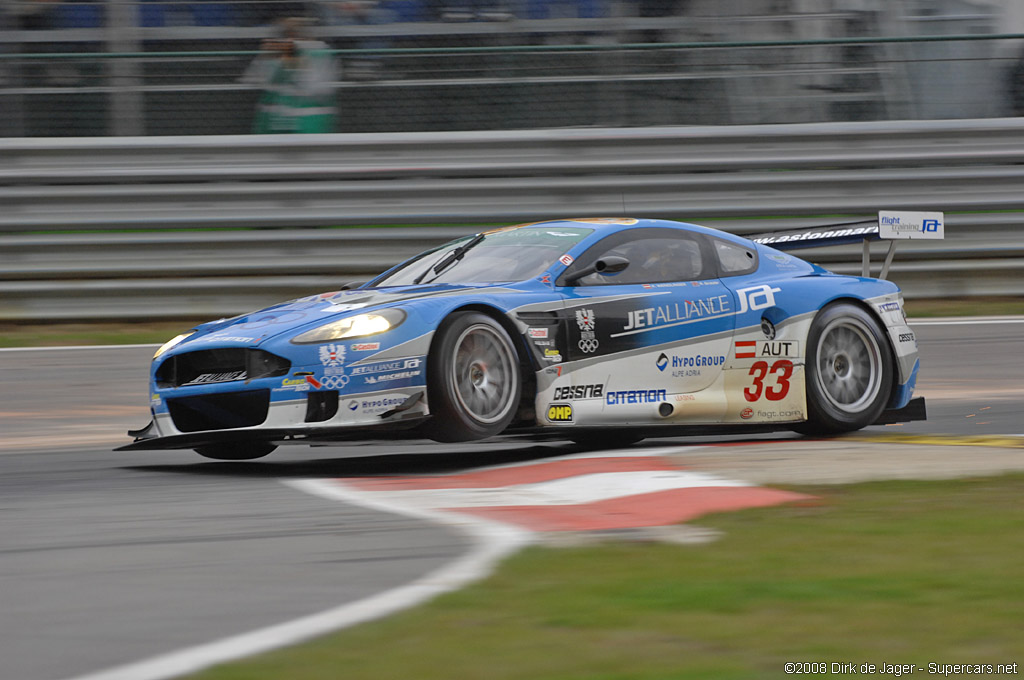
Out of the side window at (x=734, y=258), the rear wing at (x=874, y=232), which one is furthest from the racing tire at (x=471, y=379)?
the rear wing at (x=874, y=232)

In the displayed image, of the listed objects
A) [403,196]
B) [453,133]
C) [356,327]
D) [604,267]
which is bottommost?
[356,327]

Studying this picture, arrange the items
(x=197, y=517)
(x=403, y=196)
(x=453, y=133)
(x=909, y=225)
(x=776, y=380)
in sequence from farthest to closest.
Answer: (x=453, y=133) < (x=403, y=196) < (x=909, y=225) < (x=776, y=380) < (x=197, y=517)

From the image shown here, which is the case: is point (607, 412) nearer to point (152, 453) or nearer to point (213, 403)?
point (213, 403)

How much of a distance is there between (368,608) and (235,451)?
11.4ft

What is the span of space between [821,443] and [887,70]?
646 centimetres

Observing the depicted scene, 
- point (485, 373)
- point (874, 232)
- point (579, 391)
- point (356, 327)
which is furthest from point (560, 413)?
point (874, 232)

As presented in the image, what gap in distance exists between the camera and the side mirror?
6.81 meters

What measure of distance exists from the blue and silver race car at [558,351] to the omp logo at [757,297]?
0.04ft

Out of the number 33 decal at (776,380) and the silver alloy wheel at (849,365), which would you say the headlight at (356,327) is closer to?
the number 33 decal at (776,380)

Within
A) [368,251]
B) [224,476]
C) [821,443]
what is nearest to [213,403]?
[224,476]

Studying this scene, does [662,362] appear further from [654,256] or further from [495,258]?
[495,258]

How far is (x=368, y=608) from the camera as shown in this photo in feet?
11.5

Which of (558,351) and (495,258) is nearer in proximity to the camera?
(558,351)

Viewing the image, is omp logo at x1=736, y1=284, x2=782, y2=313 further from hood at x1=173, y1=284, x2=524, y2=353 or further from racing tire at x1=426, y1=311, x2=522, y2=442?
racing tire at x1=426, y1=311, x2=522, y2=442
